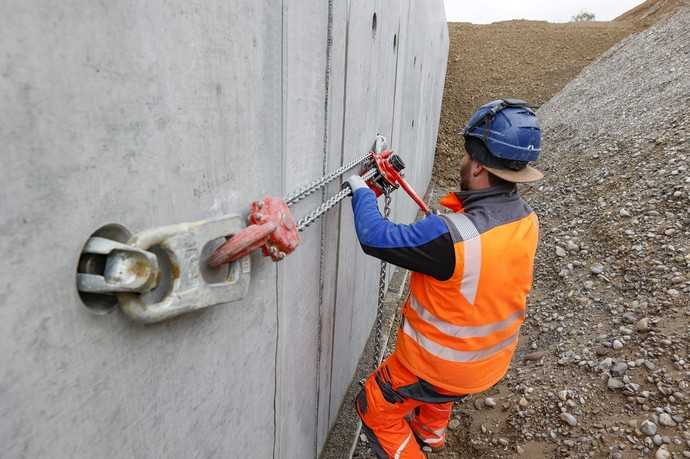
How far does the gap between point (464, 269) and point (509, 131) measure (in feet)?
2.33

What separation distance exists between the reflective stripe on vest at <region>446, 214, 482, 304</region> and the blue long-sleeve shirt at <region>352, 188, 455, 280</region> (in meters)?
0.05

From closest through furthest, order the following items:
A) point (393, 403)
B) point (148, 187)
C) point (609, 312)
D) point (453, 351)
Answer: point (148, 187)
point (453, 351)
point (393, 403)
point (609, 312)

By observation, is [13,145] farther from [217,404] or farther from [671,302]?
[671,302]

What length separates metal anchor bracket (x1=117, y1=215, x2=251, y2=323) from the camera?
2.51 feet

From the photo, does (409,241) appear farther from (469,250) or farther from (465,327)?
(465,327)

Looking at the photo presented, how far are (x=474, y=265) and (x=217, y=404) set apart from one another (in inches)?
46.8

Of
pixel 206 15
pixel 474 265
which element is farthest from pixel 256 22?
pixel 474 265

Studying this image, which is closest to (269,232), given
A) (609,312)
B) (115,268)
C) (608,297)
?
(115,268)

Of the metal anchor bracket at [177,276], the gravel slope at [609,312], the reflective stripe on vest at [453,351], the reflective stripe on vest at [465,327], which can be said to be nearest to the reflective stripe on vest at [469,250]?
the reflective stripe on vest at [465,327]

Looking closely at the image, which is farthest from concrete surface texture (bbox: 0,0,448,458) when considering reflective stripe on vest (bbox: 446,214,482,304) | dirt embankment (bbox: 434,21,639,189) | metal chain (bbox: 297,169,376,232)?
dirt embankment (bbox: 434,21,639,189)

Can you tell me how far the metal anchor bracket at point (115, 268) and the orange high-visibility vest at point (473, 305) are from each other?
1.36 m

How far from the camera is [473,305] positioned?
6.61ft

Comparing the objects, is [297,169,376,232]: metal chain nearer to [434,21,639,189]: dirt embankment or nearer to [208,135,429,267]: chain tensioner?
[208,135,429,267]: chain tensioner

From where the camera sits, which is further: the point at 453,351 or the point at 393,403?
the point at 393,403
